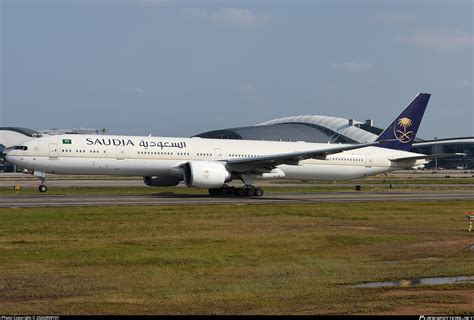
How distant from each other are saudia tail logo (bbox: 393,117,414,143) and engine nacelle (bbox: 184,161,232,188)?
18.4 m

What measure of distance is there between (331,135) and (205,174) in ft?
435

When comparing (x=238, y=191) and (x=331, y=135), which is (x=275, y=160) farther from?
(x=331, y=135)

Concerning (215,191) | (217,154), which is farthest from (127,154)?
(217,154)

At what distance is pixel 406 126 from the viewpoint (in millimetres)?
57281

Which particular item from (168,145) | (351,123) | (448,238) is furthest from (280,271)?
(351,123)

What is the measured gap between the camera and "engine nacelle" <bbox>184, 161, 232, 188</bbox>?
42916mm

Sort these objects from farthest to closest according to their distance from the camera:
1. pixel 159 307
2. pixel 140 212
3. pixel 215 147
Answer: pixel 215 147 < pixel 140 212 < pixel 159 307

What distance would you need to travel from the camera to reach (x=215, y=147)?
1911 inches

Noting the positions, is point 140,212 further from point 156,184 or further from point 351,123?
point 351,123

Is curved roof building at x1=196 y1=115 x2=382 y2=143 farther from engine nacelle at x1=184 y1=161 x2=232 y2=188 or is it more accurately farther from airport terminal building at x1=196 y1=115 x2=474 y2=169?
engine nacelle at x1=184 y1=161 x2=232 y2=188

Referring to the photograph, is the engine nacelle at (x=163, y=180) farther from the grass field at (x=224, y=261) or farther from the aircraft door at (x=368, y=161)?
the aircraft door at (x=368, y=161)

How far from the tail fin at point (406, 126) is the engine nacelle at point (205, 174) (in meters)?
17.7

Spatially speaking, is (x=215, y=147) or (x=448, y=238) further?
(x=215, y=147)

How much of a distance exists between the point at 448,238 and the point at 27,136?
460ft
